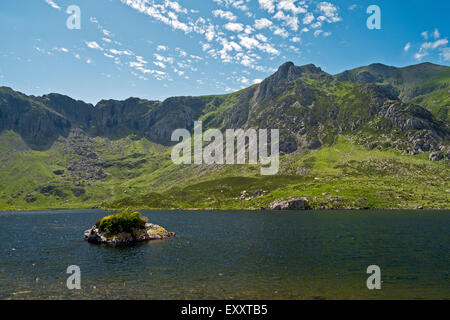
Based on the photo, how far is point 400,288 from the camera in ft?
129

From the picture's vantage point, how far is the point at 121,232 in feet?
297

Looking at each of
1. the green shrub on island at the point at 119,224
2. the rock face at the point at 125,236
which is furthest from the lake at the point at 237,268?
the green shrub on island at the point at 119,224

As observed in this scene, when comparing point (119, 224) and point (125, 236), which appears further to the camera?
point (119, 224)

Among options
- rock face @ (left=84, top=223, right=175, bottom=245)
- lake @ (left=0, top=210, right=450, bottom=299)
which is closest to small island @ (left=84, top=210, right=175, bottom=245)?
rock face @ (left=84, top=223, right=175, bottom=245)

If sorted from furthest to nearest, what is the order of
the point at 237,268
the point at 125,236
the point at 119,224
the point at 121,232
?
the point at 119,224
the point at 121,232
the point at 125,236
the point at 237,268

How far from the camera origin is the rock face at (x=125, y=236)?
87562mm

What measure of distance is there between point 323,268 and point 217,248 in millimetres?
31991

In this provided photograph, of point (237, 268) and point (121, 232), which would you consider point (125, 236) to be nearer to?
point (121, 232)

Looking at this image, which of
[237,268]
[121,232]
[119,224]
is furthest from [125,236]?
Result: [237,268]

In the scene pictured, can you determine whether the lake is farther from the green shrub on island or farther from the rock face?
the green shrub on island

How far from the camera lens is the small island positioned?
88.4 metres

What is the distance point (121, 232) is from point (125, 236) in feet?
6.19

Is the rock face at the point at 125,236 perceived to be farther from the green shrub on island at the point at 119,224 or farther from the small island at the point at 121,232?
the green shrub on island at the point at 119,224
